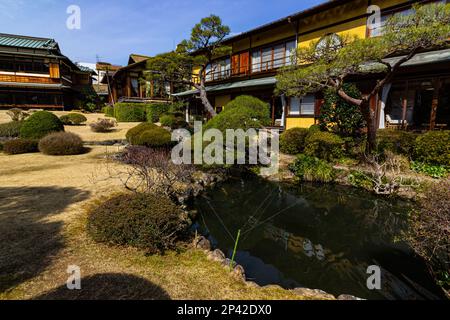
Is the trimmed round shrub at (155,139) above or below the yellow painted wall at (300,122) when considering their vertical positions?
below

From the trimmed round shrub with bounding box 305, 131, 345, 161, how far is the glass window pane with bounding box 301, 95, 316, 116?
4.13 m

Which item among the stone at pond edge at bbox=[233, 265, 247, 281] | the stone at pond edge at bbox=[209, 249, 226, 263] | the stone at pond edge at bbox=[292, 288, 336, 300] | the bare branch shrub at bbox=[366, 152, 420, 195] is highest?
the bare branch shrub at bbox=[366, 152, 420, 195]

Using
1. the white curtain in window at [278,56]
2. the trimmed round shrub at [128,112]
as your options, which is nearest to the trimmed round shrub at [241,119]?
the white curtain in window at [278,56]

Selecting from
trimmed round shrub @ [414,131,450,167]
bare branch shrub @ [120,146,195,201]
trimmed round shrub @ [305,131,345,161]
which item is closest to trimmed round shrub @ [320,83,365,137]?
trimmed round shrub @ [305,131,345,161]

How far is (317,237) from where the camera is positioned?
6.63m

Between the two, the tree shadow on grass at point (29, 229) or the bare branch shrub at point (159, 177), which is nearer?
the tree shadow on grass at point (29, 229)

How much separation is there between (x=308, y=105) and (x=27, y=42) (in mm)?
36484

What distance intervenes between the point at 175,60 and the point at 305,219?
15.6m

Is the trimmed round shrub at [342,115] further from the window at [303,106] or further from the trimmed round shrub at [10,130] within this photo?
the trimmed round shrub at [10,130]

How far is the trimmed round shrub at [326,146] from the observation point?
11.9 meters

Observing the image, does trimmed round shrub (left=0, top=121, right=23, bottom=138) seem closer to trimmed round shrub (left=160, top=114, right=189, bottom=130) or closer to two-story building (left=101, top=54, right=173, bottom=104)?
trimmed round shrub (left=160, top=114, right=189, bottom=130)

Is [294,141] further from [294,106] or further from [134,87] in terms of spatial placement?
[134,87]

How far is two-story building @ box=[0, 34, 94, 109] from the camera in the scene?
2928cm

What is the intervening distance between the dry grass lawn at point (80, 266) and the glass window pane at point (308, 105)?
13.8 meters
